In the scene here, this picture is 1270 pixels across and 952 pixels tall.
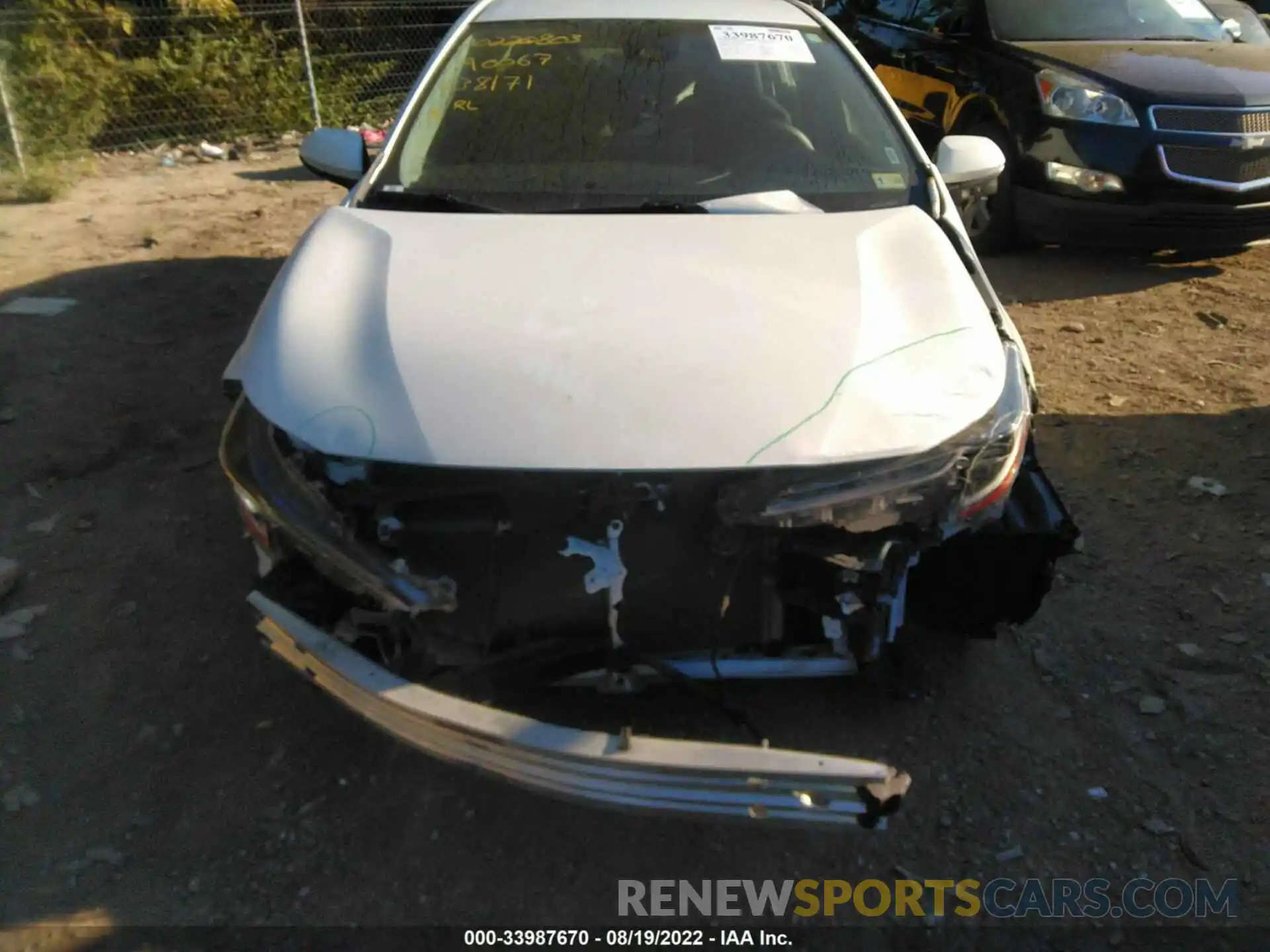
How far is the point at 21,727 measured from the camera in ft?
8.82

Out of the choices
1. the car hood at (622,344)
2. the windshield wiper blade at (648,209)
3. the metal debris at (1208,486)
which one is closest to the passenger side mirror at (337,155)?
the car hood at (622,344)

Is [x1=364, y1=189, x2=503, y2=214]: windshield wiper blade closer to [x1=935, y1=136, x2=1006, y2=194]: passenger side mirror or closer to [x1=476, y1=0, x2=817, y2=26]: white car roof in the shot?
[x1=476, y1=0, x2=817, y2=26]: white car roof

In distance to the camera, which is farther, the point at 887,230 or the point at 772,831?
the point at 887,230

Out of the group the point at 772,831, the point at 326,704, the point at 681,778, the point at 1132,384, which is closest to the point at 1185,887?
the point at 772,831

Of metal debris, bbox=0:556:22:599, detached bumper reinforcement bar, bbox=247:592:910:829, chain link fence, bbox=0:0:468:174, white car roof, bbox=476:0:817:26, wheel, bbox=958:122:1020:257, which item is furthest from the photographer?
chain link fence, bbox=0:0:468:174

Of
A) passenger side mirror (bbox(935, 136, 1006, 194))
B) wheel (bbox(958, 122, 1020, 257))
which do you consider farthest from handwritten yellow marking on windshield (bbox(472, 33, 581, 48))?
wheel (bbox(958, 122, 1020, 257))

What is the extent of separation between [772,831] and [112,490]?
111 inches

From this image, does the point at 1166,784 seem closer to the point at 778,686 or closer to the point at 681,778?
the point at 778,686

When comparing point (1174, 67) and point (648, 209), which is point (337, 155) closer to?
point (648, 209)

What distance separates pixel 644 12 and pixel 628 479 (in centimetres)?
231

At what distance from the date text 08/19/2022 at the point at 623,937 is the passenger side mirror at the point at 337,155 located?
2.38 m

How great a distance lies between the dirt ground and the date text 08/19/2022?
0.12ft

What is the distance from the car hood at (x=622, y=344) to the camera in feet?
6.69

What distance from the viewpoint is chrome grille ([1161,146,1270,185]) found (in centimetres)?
549
